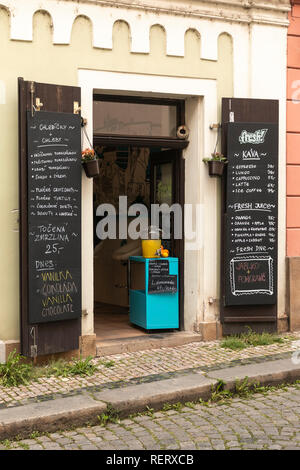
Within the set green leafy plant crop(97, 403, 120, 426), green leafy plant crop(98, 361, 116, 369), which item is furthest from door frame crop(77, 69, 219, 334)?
green leafy plant crop(97, 403, 120, 426)

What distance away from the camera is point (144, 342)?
7.64 m

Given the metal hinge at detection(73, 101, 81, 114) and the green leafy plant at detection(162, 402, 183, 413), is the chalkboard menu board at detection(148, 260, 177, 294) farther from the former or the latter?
the green leafy plant at detection(162, 402, 183, 413)

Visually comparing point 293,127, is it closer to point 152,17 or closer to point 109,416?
point 152,17

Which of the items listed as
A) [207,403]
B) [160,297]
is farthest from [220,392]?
[160,297]

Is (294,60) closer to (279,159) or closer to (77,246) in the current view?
(279,159)

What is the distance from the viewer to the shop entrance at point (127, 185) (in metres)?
7.71

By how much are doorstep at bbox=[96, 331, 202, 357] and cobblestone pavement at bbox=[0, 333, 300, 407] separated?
0.25 feet

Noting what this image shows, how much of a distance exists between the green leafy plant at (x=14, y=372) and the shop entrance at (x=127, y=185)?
1290 mm

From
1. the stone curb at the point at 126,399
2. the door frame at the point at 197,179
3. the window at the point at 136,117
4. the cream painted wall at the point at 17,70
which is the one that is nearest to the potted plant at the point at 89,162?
the window at the point at 136,117

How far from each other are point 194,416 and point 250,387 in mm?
946

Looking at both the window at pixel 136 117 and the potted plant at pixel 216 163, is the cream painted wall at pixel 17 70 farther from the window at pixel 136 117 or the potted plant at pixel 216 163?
the potted plant at pixel 216 163

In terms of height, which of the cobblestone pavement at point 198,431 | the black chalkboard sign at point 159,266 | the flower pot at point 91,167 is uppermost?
Answer: the flower pot at point 91,167
